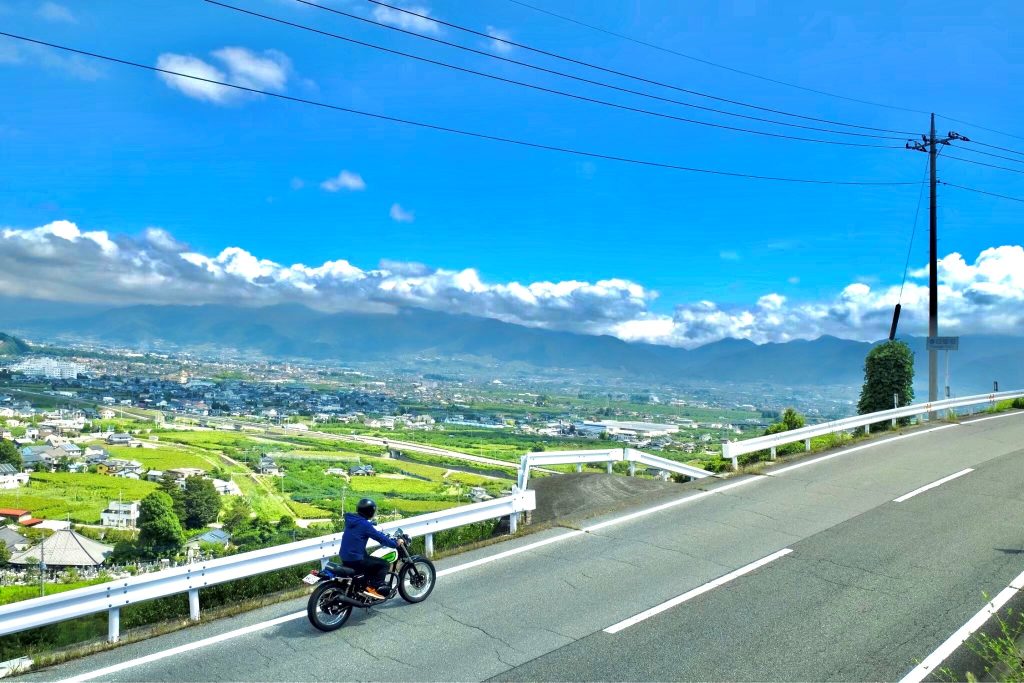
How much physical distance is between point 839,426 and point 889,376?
7.27 meters

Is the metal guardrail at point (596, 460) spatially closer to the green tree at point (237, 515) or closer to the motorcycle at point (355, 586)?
the motorcycle at point (355, 586)

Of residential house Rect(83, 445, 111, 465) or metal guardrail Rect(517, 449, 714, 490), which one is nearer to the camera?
metal guardrail Rect(517, 449, 714, 490)

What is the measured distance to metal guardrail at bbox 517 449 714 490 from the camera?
42.2 feet

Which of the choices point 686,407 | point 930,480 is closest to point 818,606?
point 930,480

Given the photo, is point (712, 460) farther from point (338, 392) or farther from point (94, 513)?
point (338, 392)

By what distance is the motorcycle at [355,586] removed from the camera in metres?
7.13

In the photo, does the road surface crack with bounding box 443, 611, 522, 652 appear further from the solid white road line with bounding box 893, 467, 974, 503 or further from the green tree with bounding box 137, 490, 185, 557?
the solid white road line with bounding box 893, 467, 974, 503

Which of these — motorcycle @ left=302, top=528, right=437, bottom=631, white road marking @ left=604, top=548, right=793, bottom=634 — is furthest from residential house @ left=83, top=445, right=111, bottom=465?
white road marking @ left=604, top=548, right=793, bottom=634

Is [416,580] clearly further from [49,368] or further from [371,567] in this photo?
[49,368]

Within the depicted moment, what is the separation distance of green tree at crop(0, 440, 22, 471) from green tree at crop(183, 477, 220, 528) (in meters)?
3.26

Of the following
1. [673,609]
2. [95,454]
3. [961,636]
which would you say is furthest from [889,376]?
[95,454]

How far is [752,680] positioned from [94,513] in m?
9.41

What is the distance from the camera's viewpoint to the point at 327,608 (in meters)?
7.20

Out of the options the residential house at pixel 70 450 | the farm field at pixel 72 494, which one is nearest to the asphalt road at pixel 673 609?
the farm field at pixel 72 494
